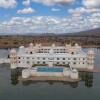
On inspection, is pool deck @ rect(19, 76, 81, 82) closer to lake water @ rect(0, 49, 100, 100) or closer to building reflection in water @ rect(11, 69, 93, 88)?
building reflection in water @ rect(11, 69, 93, 88)

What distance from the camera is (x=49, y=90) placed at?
3244 centimetres

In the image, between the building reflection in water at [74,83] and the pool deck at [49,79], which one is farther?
the pool deck at [49,79]

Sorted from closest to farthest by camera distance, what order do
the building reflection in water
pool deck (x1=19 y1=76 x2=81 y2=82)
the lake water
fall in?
the lake water → the building reflection in water → pool deck (x1=19 y1=76 x2=81 y2=82)

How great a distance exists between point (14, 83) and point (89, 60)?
16053 millimetres

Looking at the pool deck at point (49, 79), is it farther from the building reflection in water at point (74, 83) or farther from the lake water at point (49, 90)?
the lake water at point (49, 90)

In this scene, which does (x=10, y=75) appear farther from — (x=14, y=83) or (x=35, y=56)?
(x=35, y=56)

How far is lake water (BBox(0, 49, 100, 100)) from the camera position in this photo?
2970cm

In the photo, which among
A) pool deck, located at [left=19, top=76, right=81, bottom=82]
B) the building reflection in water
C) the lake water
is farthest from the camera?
pool deck, located at [left=19, top=76, right=81, bottom=82]

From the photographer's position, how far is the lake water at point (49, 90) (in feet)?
97.5

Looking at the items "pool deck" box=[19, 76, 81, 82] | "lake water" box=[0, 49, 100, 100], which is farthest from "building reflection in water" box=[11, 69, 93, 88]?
"pool deck" box=[19, 76, 81, 82]

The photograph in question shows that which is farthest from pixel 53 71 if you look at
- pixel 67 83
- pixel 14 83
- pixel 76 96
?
pixel 76 96

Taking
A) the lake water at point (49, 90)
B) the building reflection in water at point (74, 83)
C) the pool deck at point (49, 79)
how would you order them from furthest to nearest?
the pool deck at point (49, 79) < the building reflection in water at point (74, 83) < the lake water at point (49, 90)

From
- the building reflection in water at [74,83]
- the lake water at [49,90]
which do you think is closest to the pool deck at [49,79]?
the building reflection in water at [74,83]

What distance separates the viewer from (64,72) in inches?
1531
